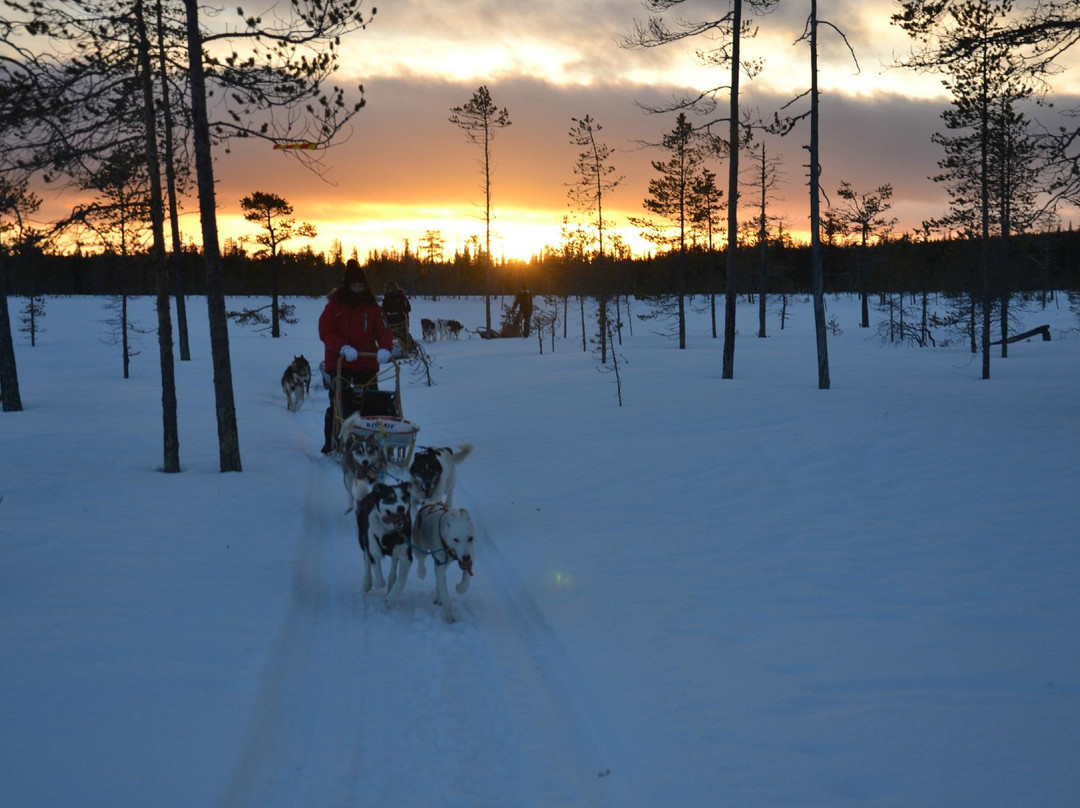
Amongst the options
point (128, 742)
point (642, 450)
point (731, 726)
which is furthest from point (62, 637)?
point (642, 450)

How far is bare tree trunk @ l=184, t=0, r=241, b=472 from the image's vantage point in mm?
8086

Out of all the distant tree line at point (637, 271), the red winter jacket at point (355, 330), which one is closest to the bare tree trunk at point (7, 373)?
the distant tree line at point (637, 271)

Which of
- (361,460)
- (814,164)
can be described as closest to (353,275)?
(361,460)

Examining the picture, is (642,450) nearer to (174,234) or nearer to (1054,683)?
(1054,683)

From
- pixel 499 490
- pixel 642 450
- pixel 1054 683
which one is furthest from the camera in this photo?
pixel 642 450

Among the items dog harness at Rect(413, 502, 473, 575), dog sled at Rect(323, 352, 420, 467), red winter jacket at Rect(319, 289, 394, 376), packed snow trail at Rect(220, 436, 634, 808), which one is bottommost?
packed snow trail at Rect(220, 436, 634, 808)

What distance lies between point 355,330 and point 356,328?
1.0 inches

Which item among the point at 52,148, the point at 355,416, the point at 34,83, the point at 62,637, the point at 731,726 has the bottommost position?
the point at 731,726

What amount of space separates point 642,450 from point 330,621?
602 centimetres

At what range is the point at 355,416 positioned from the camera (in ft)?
25.3

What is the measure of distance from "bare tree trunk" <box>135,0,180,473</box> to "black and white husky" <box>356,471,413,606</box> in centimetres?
446

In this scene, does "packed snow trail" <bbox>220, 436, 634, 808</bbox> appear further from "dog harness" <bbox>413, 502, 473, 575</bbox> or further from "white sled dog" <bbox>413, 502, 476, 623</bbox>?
"dog harness" <bbox>413, 502, 473, 575</bbox>

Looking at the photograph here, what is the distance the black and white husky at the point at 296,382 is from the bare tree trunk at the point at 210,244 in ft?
22.9

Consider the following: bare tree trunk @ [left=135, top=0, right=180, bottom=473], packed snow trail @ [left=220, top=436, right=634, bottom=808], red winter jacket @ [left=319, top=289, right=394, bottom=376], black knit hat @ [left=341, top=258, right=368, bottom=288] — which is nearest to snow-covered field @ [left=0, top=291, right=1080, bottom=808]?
packed snow trail @ [left=220, top=436, right=634, bottom=808]
